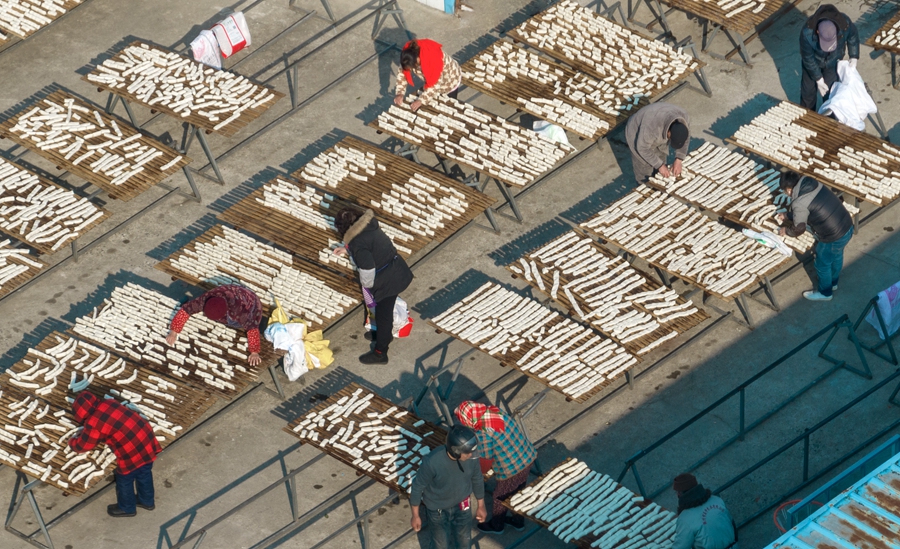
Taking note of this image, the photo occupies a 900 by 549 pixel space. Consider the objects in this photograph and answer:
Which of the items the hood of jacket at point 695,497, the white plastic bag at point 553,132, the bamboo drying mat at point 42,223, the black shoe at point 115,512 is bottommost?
the hood of jacket at point 695,497

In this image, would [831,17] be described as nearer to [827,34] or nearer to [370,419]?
[827,34]

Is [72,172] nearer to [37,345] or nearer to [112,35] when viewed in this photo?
[37,345]

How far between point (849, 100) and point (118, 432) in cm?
942

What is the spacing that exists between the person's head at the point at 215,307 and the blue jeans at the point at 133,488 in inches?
63.0

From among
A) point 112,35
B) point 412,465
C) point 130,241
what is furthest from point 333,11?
point 412,465

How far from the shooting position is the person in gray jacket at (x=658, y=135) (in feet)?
55.2

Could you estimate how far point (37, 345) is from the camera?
15.8m

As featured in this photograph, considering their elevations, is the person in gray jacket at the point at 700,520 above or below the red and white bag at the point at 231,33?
below

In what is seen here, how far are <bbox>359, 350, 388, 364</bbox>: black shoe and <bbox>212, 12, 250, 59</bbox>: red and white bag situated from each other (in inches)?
229

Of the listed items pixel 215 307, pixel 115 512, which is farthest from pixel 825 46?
pixel 115 512

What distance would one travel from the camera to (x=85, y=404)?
14273 mm

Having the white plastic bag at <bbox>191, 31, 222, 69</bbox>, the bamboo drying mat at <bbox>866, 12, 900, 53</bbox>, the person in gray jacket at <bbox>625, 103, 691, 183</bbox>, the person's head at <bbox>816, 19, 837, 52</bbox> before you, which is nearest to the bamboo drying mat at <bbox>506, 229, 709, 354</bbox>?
the person in gray jacket at <bbox>625, 103, 691, 183</bbox>

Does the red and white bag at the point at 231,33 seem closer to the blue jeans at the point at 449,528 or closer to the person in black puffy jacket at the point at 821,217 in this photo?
the person in black puffy jacket at the point at 821,217

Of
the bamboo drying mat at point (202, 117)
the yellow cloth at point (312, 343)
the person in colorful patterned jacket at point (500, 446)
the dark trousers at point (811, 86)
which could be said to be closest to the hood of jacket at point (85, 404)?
the yellow cloth at point (312, 343)
